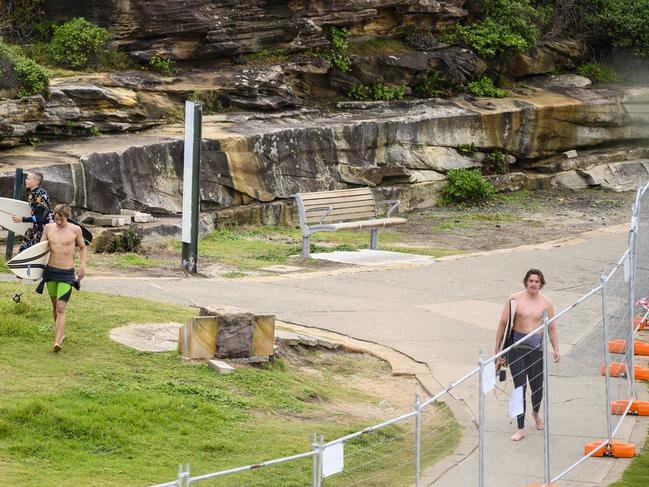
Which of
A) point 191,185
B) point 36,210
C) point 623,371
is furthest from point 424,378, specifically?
point 191,185

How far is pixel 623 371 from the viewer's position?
10891mm

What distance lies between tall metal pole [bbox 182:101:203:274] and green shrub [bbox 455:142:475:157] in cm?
1058

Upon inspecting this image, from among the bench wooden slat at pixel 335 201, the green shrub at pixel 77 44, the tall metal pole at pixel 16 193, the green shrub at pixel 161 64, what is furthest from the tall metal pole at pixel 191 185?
the green shrub at pixel 161 64

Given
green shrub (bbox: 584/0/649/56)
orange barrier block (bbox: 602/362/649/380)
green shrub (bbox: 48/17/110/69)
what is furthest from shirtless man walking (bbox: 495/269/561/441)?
green shrub (bbox: 584/0/649/56)

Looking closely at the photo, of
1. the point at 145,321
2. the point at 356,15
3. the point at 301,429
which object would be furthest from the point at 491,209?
the point at 301,429

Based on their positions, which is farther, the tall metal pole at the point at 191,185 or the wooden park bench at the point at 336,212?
the wooden park bench at the point at 336,212

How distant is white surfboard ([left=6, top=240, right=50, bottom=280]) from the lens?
10.6m

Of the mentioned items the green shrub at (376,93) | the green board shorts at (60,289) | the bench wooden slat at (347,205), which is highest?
the green shrub at (376,93)

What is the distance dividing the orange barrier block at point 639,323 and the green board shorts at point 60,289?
6.15 meters

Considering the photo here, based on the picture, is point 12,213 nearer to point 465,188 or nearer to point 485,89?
point 465,188

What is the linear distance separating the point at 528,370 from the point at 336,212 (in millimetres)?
9729

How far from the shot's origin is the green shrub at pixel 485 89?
88.9ft

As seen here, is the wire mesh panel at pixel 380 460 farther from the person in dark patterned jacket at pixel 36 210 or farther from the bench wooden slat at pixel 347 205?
the bench wooden slat at pixel 347 205

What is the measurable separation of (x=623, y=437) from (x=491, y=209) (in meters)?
14.7
